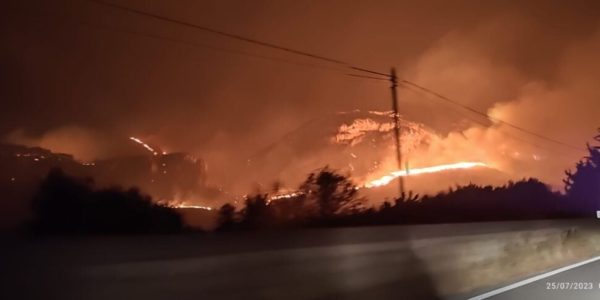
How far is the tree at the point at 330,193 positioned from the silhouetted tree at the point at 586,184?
39317 millimetres

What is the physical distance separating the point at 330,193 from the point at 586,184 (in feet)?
169

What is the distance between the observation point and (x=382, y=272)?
13.3 m

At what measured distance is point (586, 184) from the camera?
73.8 m

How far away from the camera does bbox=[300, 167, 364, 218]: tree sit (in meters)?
30.1

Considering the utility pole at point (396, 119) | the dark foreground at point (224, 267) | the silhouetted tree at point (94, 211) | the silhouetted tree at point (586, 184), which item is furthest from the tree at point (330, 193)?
the silhouetted tree at point (586, 184)

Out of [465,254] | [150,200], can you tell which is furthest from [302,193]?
[465,254]

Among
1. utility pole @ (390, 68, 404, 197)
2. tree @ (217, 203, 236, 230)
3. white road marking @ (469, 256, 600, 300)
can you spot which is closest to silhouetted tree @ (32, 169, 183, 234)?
tree @ (217, 203, 236, 230)

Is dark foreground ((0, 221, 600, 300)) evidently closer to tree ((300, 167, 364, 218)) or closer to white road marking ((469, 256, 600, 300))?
white road marking ((469, 256, 600, 300))

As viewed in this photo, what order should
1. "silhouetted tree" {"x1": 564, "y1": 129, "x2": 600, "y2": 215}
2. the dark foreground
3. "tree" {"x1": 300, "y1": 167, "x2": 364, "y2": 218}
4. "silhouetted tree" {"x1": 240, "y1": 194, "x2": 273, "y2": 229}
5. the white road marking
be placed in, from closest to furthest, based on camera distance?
1. the dark foreground
2. the white road marking
3. "silhouetted tree" {"x1": 240, "y1": 194, "x2": 273, "y2": 229}
4. "tree" {"x1": 300, "y1": 167, "x2": 364, "y2": 218}
5. "silhouetted tree" {"x1": 564, "y1": 129, "x2": 600, "y2": 215}

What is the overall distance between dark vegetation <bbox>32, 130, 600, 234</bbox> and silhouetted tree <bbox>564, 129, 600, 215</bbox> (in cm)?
402

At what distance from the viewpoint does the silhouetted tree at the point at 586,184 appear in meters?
68.2

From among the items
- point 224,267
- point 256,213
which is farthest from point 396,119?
point 224,267

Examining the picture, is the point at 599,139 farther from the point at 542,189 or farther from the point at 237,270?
the point at 237,270

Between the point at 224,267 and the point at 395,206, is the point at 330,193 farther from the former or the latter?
the point at 224,267
